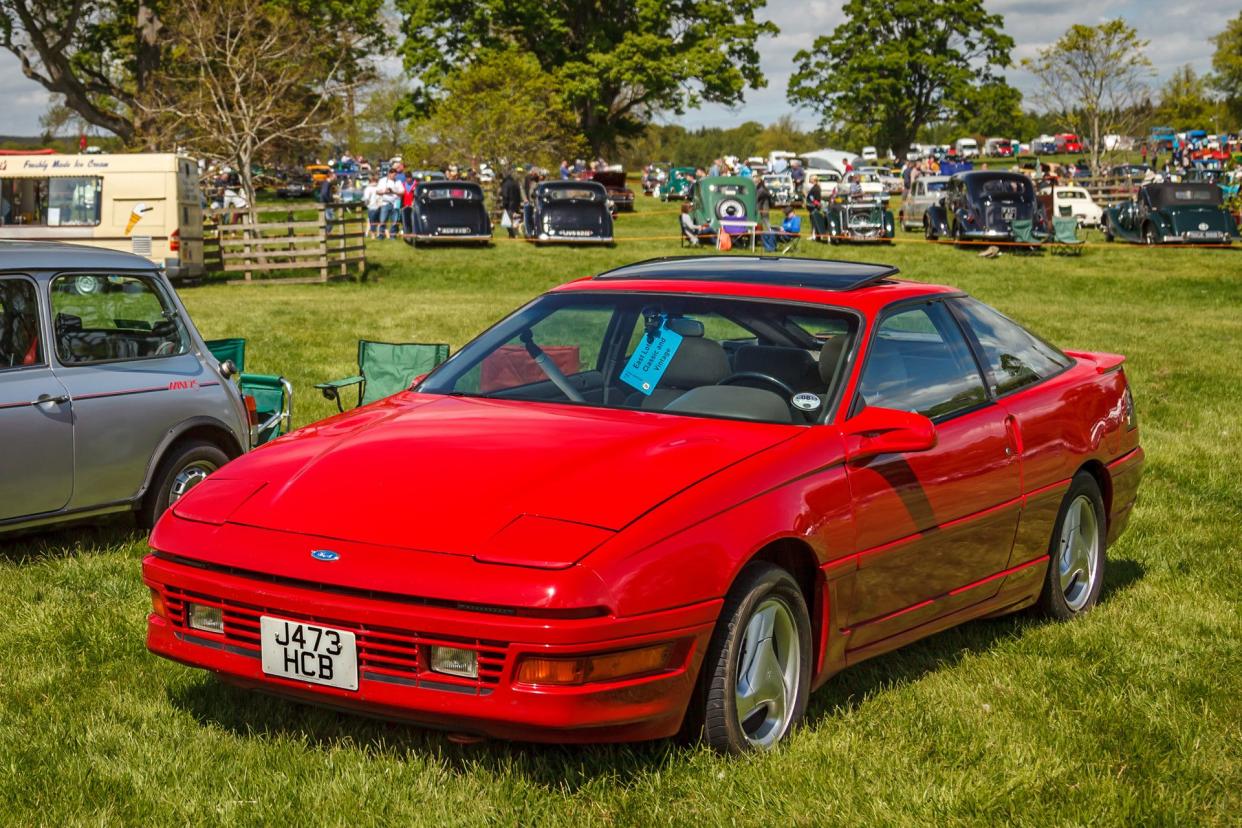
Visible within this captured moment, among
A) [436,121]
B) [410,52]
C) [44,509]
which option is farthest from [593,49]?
[44,509]

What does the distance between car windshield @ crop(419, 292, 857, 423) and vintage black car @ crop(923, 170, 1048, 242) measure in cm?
3020

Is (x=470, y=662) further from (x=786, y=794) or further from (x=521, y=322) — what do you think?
(x=521, y=322)

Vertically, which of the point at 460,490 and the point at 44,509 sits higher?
the point at 460,490

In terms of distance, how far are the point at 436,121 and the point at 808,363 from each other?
1893 inches

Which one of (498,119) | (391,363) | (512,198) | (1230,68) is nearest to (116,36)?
(498,119)

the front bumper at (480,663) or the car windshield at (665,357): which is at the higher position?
the car windshield at (665,357)

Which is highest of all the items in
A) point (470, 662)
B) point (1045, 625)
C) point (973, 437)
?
point (973, 437)

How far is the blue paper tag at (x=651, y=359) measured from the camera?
532cm

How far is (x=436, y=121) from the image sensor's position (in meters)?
51.9

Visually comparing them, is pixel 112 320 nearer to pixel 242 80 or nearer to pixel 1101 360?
pixel 1101 360

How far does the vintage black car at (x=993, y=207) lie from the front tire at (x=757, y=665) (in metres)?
31.2

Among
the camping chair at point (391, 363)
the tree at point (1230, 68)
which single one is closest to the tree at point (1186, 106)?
the tree at point (1230, 68)

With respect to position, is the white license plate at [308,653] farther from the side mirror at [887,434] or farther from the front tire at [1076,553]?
the front tire at [1076,553]

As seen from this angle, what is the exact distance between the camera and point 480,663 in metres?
3.95
